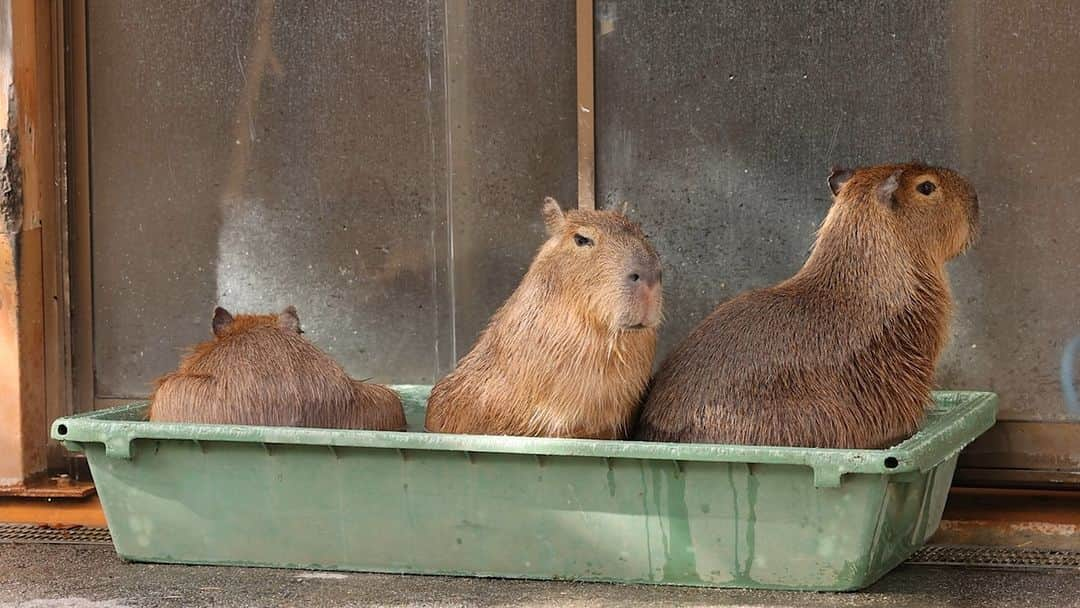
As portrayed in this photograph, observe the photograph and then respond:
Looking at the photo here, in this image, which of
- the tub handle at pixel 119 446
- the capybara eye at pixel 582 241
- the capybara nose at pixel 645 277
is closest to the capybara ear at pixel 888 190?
the capybara nose at pixel 645 277

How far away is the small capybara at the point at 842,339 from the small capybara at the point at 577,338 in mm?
176

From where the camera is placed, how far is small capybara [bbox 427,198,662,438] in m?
4.07

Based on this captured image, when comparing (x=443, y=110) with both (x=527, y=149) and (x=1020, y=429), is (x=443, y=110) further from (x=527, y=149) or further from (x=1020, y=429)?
(x=1020, y=429)

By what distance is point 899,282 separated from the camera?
430cm

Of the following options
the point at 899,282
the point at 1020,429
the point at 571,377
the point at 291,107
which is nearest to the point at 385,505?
the point at 571,377

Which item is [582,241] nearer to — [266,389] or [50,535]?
[266,389]

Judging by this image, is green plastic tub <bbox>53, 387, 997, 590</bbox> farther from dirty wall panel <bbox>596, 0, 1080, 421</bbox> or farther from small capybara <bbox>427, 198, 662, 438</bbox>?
dirty wall panel <bbox>596, 0, 1080, 421</bbox>

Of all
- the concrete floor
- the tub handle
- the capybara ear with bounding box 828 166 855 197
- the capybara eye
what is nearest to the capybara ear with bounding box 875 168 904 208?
the capybara ear with bounding box 828 166 855 197

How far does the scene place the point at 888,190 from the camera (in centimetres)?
437

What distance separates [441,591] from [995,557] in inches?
69.5

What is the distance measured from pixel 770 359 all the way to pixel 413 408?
1.58 m

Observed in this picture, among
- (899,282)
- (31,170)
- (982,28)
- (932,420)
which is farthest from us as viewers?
(31,170)

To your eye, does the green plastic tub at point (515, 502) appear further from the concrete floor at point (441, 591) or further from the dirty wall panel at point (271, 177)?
the dirty wall panel at point (271, 177)

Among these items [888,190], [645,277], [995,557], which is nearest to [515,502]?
[645,277]
